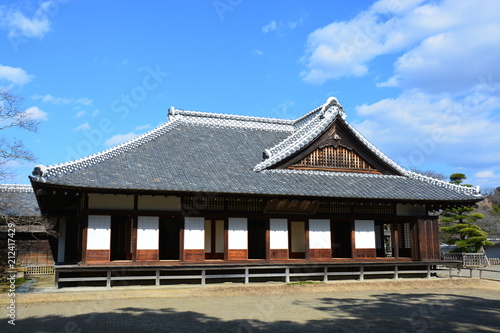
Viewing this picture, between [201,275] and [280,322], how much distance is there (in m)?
7.69

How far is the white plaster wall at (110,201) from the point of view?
17.0 m

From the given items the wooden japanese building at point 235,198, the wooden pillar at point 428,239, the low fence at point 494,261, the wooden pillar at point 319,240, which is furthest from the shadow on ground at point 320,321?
the low fence at point 494,261

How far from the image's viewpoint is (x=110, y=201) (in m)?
17.2

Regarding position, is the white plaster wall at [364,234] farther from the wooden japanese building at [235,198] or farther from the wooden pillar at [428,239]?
the wooden pillar at [428,239]

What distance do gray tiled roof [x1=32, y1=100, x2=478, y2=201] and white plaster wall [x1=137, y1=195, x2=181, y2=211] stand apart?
84 centimetres

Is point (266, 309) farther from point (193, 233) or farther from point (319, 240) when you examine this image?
point (319, 240)

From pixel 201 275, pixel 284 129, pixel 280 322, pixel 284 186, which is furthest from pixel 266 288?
pixel 284 129

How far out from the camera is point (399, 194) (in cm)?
2006

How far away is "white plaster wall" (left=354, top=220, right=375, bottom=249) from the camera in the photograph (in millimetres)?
20359

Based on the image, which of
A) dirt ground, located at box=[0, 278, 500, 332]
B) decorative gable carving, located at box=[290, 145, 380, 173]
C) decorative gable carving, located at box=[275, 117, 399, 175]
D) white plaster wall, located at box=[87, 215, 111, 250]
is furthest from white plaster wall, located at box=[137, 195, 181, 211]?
decorative gable carving, located at box=[290, 145, 380, 173]

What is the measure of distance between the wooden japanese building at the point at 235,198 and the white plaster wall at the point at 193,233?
0.04 metres

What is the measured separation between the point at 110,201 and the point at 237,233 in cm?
517

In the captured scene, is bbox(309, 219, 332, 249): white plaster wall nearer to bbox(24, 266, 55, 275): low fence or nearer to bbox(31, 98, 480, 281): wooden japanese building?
bbox(31, 98, 480, 281): wooden japanese building

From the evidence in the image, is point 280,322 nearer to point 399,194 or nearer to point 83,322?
point 83,322
